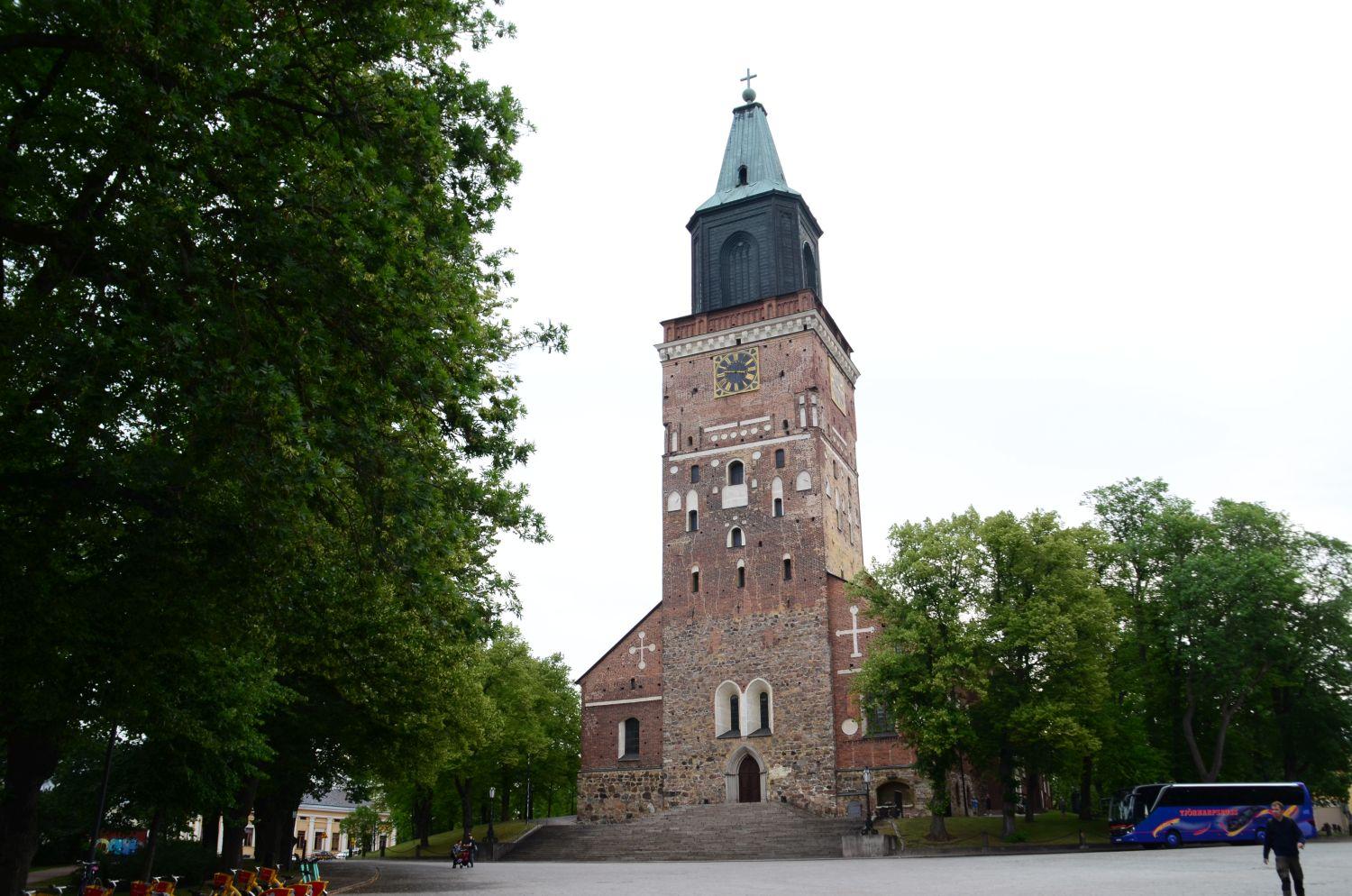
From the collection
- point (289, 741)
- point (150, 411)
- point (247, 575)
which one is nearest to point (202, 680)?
point (247, 575)

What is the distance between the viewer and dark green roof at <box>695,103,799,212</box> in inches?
1991

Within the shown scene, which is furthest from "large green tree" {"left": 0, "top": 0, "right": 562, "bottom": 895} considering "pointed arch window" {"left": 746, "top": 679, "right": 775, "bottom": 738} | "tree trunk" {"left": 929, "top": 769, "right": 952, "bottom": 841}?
"pointed arch window" {"left": 746, "top": 679, "right": 775, "bottom": 738}

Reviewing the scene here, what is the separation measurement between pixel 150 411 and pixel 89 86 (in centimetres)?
322

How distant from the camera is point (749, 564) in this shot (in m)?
46.2

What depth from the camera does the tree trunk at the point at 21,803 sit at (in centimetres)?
1532

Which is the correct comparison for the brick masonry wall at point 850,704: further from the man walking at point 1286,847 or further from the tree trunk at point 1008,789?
the man walking at point 1286,847

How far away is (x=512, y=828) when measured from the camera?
162 feet

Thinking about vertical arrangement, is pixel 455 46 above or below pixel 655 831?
above

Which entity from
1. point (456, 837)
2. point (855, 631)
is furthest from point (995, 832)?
point (456, 837)

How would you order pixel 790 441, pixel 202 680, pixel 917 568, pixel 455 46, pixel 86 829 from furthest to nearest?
pixel 790 441 < pixel 917 568 < pixel 86 829 < pixel 202 680 < pixel 455 46

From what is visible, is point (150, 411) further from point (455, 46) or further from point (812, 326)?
point (812, 326)

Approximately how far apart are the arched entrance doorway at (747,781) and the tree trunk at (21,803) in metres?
31.4

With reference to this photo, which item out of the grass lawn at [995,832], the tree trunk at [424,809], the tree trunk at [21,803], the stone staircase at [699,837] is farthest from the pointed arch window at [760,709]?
the tree trunk at [21,803]

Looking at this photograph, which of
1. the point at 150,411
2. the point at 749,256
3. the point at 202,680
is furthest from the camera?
the point at 749,256
